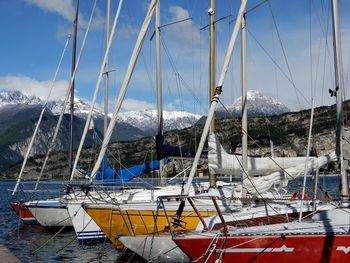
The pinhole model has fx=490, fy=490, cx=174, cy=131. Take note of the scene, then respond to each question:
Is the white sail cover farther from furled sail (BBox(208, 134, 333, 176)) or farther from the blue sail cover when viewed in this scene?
the blue sail cover

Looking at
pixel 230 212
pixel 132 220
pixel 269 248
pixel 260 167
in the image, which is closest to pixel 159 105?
pixel 260 167

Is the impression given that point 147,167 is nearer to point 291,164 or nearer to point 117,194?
point 117,194

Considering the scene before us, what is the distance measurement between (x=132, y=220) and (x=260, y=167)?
655 cm

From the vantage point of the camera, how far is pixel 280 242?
1484cm

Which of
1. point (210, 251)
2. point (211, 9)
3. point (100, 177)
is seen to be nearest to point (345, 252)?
point (210, 251)

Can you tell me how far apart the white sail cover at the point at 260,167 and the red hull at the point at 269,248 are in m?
7.14

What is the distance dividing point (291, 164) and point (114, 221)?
8.81 metres

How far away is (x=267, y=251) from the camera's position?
49.0ft

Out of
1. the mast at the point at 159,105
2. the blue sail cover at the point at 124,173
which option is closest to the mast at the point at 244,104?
the mast at the point at 159,105

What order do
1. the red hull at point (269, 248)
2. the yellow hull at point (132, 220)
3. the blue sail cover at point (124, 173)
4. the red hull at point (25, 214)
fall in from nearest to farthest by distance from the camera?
the red hull at point (269, 248)
the yellow hull at point (132, 220)
the blue sail cover at point (124, 173)
the red hull at point (25, 214)

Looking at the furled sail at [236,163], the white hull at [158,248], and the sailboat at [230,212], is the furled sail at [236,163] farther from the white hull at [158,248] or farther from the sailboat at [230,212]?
the white hull at [158,248]

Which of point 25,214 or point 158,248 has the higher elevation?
Result: point 158,248

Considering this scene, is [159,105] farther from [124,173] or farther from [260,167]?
[260,167]

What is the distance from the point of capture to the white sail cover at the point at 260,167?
22.5 metres
